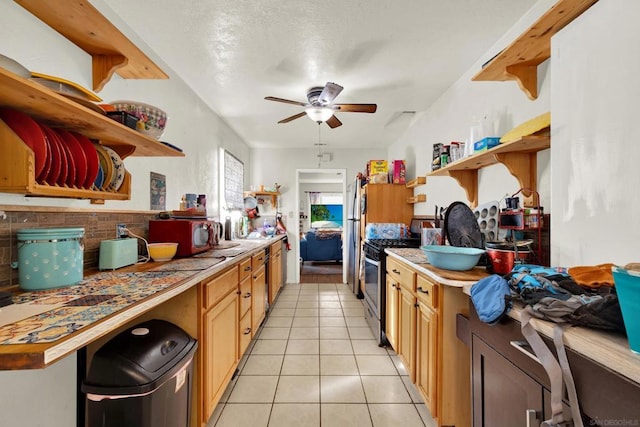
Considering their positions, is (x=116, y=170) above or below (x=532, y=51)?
below

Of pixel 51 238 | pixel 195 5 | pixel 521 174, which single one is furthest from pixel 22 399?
pixel 521 174

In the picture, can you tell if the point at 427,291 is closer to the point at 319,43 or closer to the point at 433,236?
the point at 433,236

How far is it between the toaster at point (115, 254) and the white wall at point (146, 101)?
0.24 m

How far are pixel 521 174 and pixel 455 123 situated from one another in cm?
107

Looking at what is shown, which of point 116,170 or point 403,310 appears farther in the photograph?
point 403,310

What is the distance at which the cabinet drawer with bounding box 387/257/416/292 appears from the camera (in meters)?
1.75

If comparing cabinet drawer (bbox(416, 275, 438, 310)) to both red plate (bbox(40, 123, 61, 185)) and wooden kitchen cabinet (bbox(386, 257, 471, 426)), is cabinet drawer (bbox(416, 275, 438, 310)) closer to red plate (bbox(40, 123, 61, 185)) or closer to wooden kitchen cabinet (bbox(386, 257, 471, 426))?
wooden kitchen cabinet (bbox(386, 257, 471, 426))

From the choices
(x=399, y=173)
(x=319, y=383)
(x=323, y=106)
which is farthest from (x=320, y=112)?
(x=319, y=383)

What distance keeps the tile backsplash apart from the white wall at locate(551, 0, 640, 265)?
87.2 inches

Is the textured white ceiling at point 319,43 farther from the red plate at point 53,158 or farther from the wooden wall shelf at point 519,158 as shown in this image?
the red plate at point 53,158

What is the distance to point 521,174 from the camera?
1.48 meters

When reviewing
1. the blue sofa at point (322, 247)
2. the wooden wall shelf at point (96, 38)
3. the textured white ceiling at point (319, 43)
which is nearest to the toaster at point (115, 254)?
the wooden wall shelf at point (96, 38)

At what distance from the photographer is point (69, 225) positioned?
1.27 meters

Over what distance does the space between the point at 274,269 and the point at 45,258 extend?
256 cm
